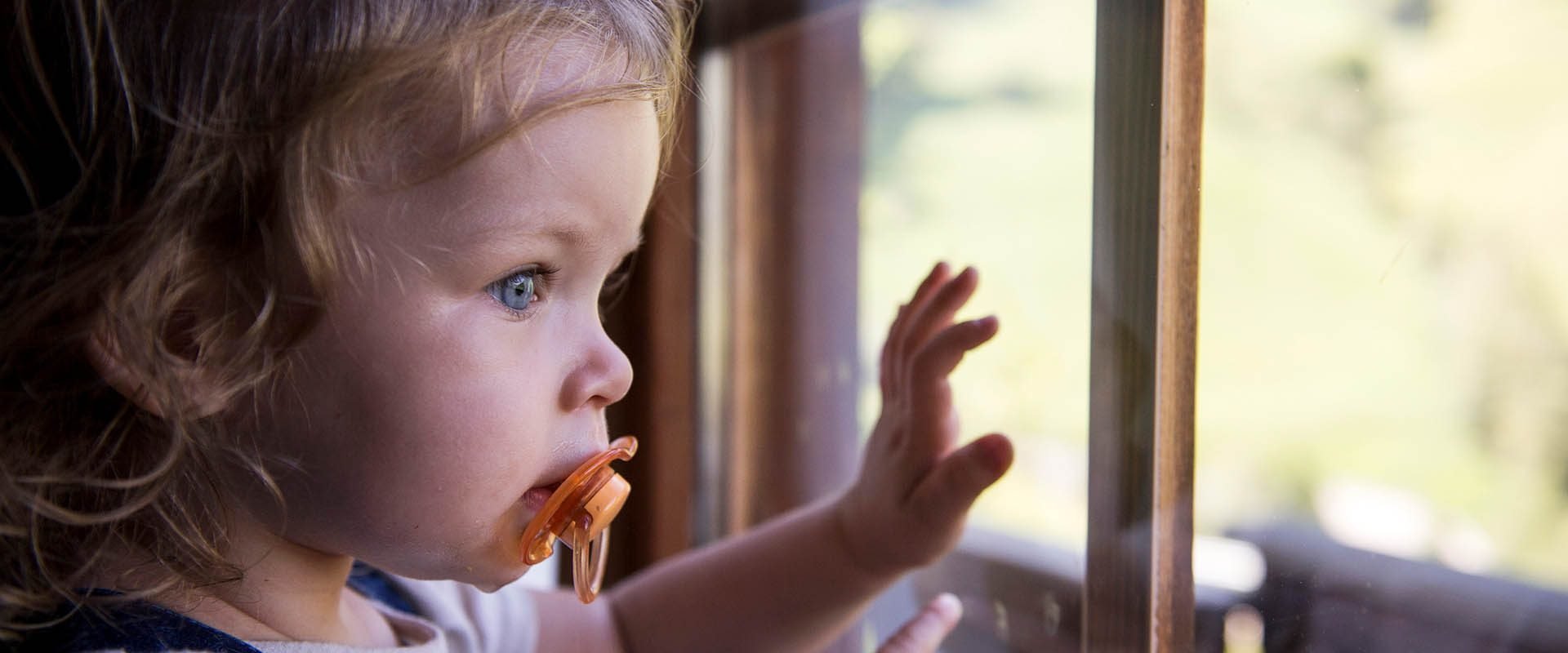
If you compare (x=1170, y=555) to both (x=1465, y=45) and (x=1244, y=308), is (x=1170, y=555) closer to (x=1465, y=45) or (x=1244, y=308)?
(x=1244, y=308)

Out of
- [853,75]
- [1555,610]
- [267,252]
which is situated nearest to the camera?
[1555,610]

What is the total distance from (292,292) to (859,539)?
0.34m

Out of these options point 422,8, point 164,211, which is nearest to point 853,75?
point 422,8

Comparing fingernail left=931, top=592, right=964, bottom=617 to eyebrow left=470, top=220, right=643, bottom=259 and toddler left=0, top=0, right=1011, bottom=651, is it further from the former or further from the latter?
eyebrow left=470, top=220, right=643, bottom=259

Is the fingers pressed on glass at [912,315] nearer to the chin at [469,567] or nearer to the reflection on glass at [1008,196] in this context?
the reflection on glass at [1008,196]

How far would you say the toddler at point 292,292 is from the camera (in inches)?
17.8

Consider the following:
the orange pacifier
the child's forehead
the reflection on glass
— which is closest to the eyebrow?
the child's forehead

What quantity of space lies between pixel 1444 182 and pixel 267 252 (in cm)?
46

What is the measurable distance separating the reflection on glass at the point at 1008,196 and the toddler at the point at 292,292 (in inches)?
1.5

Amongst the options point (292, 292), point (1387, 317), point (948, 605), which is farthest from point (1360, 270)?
point (292, 292)

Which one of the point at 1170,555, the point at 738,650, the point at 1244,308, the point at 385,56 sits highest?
the point at 385,56

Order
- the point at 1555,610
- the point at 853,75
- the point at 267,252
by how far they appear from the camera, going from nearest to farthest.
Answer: the point at 1555,610 → the point at 267,252 → the point at 853,75

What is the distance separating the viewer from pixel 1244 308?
430 mm

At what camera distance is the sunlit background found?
0.35 m
